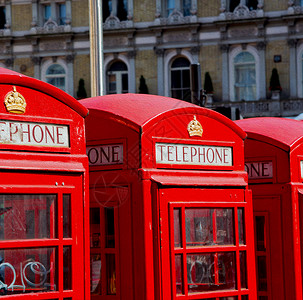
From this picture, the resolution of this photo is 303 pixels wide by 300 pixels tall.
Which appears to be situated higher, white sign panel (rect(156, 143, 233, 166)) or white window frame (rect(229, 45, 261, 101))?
white window frame (rect(229, 45, 261, 101))

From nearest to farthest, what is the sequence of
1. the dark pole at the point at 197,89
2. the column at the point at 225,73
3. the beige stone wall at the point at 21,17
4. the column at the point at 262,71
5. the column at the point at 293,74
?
the dark pole at the point at 197,89 < the column at the point at 293,74 < the column at the point at 262,71 < the column at the point at 225,73 < the beige stone wall at the point at 21,17

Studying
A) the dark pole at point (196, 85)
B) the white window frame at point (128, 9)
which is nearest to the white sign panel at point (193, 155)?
the dark pole at point (196, 85)

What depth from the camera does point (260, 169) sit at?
705cm

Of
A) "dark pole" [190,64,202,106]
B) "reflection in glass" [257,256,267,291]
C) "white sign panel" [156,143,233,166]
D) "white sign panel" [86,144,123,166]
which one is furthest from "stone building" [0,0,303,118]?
"white sign panel" [86,144,123,166]

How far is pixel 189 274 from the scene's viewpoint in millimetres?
5551

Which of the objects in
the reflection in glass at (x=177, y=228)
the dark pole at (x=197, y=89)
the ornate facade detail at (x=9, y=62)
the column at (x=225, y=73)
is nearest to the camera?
the reflection in glass at (x=177, y=228)

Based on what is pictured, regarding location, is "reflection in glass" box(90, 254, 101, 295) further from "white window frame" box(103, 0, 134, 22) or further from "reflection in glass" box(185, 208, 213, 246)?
"white window frame" box(103, 0, 134, 22)

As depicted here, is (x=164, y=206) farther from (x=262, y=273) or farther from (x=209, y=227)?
(x=262, y=273)

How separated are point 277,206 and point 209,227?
136 centimetres

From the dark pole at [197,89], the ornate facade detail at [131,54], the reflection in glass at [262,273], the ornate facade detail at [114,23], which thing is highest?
the ornate facade detail at [114,23]

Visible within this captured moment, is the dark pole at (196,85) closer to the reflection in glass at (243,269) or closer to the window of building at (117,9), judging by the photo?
the reflection in glass at (243,269)

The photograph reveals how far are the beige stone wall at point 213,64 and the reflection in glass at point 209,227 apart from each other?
30.6 meters

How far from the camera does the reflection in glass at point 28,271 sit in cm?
447

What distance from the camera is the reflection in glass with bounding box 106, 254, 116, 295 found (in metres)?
5.52
